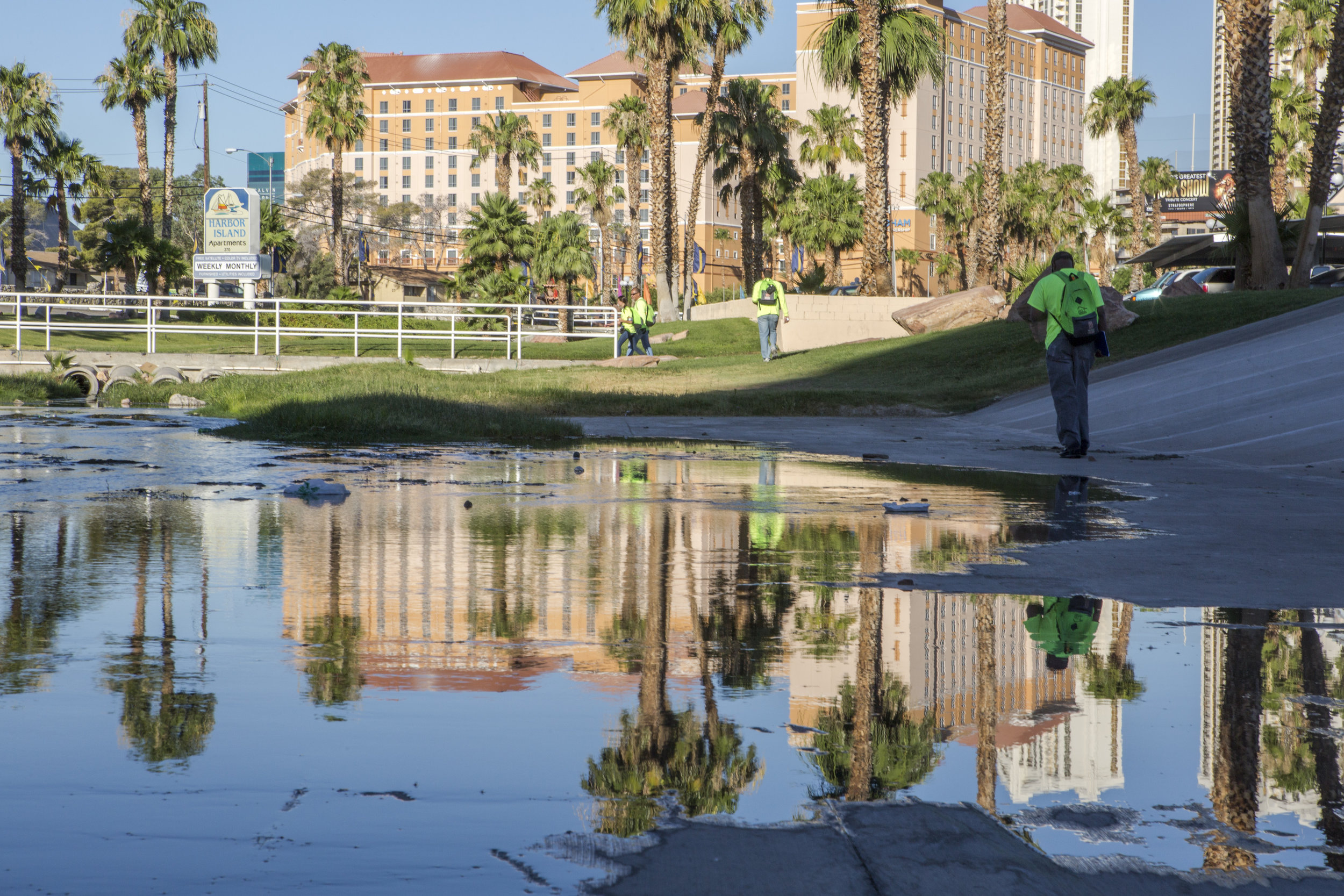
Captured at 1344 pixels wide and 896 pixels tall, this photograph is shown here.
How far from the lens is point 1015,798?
9.29ft

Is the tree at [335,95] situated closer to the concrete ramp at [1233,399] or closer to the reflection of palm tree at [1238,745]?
the concrete ramp at [1233,399]

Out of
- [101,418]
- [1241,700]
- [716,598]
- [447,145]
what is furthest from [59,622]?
[447,145]

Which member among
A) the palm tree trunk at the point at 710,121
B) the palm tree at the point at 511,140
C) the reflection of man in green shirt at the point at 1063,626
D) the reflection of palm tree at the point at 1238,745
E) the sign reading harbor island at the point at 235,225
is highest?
the palm tree at the point at 511,140

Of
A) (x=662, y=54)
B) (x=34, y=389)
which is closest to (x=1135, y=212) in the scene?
(x=662, y=54)

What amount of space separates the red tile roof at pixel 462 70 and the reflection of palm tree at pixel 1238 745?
7552 inches

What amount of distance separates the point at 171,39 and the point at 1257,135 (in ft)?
175

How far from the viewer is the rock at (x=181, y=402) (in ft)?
63.1

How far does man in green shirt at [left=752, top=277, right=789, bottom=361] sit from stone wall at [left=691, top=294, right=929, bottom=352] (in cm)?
708

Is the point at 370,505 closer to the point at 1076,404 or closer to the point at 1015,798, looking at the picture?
the point at 1015,798

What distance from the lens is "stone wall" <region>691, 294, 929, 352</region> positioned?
111 ft

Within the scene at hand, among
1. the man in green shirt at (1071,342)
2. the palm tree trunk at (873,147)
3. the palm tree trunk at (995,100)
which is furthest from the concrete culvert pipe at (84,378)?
the palm tree trunk at (995,100)

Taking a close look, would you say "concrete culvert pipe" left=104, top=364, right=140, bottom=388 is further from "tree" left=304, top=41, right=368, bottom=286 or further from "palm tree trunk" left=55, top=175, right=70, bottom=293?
"palm tree trunk" left=55, top=175, right=70, bottom=293

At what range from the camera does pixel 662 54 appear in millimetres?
44375

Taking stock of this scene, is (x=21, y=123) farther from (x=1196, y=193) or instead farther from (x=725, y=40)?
(x=1196, y=193)
